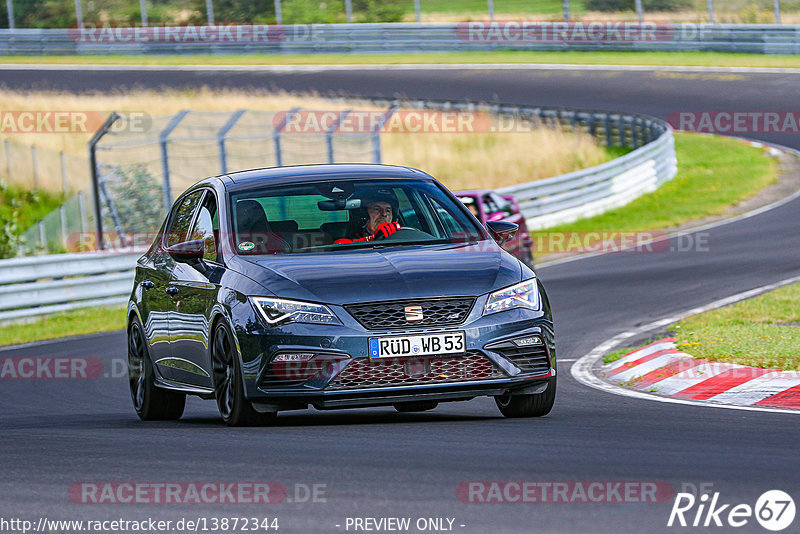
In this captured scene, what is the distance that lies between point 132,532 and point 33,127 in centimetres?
3454

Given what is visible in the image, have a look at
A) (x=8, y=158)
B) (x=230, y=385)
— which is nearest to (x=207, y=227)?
(x=230, y=385)

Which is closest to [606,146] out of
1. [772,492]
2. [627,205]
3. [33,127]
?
[627,205]

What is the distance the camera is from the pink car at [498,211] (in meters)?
20.2

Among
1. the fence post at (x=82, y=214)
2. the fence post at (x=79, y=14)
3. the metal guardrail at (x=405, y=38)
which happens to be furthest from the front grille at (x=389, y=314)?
the fence post at (x=79, y=14)

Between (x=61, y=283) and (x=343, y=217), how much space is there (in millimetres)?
12324

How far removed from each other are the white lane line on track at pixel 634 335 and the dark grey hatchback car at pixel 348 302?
1346mm

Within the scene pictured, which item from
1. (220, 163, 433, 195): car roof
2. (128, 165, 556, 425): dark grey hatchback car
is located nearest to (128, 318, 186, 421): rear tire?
(128, 165, 556, 425): dark grey hatchback car

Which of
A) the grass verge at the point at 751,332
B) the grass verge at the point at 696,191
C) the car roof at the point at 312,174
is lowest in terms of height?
the grass verge at the point at 696,191

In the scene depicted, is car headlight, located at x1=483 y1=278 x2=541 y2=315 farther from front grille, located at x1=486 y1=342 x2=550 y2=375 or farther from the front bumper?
front grille, located at x1=486 y1=342 x2=550 y2=375

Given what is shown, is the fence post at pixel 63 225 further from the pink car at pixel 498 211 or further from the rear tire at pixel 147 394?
the rear tire at pixel 147 394

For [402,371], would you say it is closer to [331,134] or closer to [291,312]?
[291,312]

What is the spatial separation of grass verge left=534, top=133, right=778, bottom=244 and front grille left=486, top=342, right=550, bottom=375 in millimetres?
17213

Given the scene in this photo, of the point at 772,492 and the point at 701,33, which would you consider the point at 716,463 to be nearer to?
the point at 772,492

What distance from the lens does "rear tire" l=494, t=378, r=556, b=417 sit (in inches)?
330
